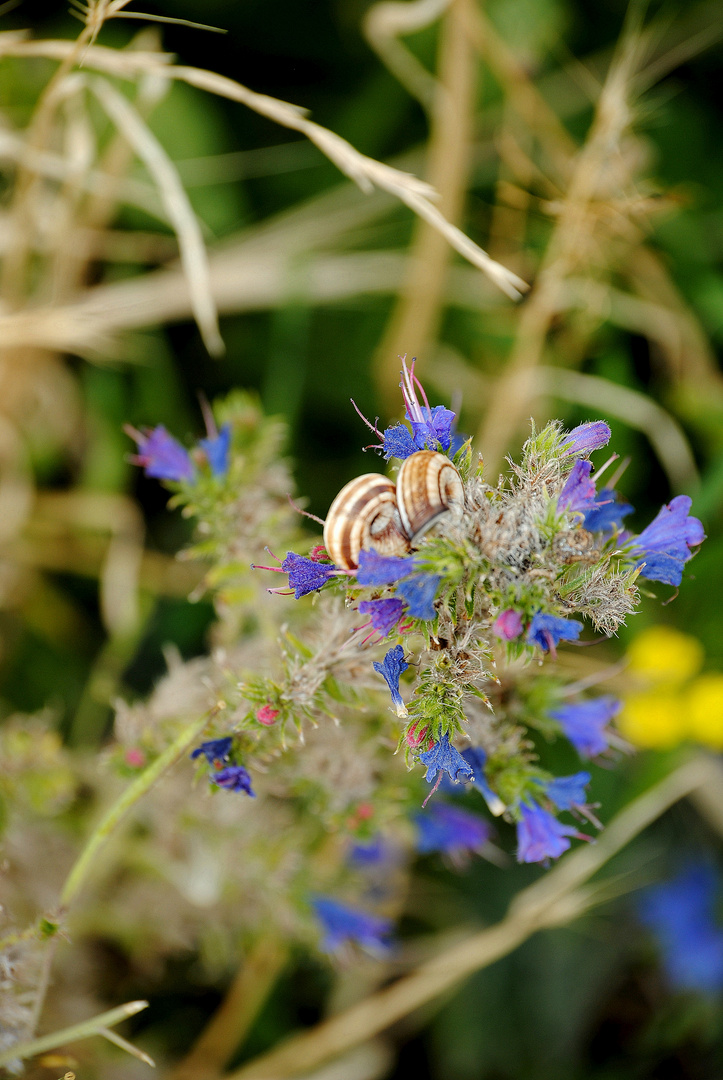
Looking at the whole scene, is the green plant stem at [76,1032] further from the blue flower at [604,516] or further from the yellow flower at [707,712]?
the yellow flower at [707,712]

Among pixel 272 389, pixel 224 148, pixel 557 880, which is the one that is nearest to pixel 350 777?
pixel 557 880

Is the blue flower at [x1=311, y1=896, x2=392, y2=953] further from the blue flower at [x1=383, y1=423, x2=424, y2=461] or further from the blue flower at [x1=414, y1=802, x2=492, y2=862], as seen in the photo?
the blue flower at [x1=383, y1=423, x2=424, y2=461]

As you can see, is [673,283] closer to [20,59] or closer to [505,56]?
[505,56]

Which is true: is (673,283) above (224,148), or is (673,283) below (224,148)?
below

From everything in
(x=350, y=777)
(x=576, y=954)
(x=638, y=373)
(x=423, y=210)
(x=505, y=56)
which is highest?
(x=505, y=56)


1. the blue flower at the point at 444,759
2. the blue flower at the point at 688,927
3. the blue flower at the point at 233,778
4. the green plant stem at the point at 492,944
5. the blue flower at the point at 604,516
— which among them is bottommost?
the blue flower at the point at 688,927

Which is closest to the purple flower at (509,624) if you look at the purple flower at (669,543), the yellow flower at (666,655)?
the purple flower at (669,543)

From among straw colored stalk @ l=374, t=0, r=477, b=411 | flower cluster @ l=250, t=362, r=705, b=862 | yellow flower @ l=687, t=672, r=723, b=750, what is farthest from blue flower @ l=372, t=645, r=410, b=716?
straw colored stalk @ l=374, t=0, r=477, b=411
